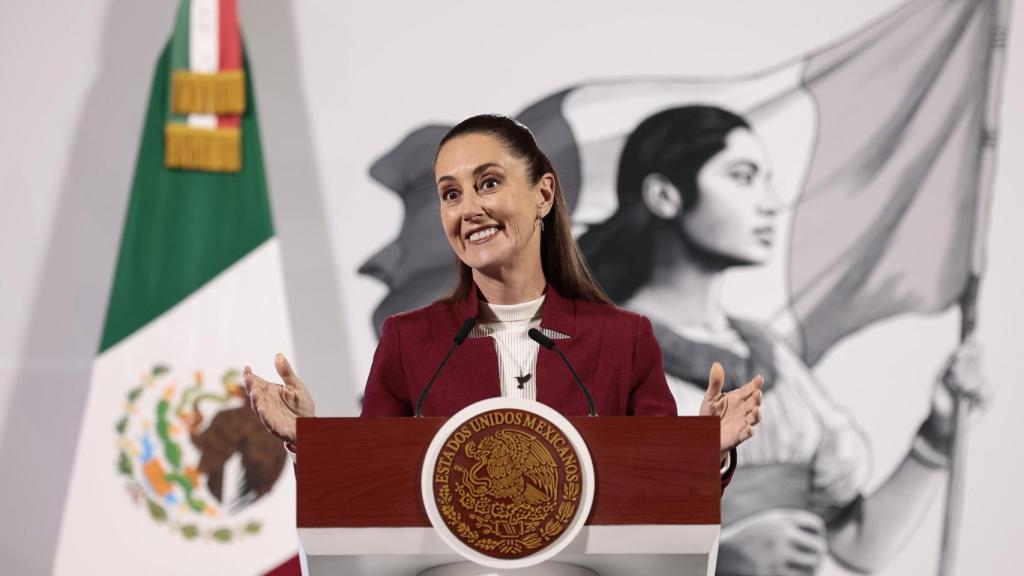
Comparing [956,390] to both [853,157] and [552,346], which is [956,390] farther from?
[552,346]

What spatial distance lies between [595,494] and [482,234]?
686 mm

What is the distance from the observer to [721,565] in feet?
12.0

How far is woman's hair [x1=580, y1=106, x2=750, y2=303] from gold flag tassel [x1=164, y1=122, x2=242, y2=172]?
123 cm

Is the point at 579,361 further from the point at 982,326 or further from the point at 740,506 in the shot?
the point at 982,326

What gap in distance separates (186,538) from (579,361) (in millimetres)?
1991

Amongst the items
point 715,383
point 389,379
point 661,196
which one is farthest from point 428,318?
point 661,196

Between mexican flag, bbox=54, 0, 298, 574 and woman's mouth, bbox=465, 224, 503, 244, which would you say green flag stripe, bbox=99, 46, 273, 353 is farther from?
woman's mouth, bbox=465, 224, 503, 244

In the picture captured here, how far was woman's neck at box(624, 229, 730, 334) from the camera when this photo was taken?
371cm

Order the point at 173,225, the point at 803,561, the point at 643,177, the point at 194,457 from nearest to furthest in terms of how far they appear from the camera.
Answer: the point at 194,457 < the point at 173,225 < the point at 803,561 < the point at 643,177

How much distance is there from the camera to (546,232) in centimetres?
211

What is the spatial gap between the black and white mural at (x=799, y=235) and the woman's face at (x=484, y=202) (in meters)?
1.71

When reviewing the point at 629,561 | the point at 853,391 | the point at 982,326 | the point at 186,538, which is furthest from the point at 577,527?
the point at 982,326

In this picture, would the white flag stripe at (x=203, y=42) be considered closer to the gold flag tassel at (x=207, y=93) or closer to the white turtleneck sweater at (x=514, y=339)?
the gold flag tassel at (x=207, y=93)

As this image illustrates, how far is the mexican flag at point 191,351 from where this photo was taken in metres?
3.37
